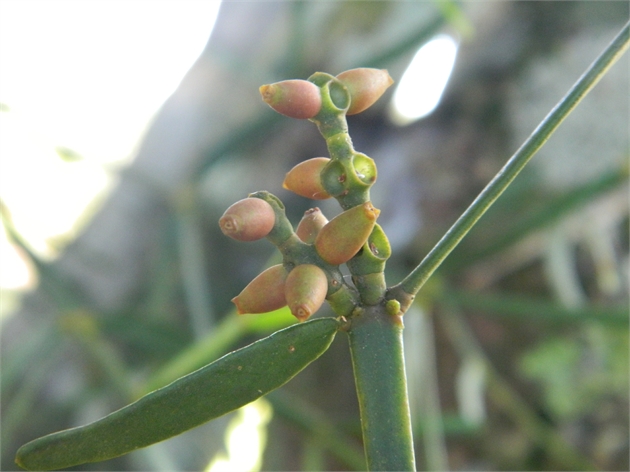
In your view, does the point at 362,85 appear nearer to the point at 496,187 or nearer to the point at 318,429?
the point at 496,187

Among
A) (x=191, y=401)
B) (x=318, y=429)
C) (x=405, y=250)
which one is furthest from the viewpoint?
(x=405, y=250)

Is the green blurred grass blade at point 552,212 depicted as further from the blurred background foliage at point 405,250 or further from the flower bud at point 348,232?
the flower bud at point 348,232

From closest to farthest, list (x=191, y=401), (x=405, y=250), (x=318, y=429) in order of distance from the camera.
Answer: (x=191, y=401), (x=318, y=429), (x=405, y=250)

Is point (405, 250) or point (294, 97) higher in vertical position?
point (405, 250)

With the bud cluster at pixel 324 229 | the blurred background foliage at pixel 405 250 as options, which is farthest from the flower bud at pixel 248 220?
the blurred background foliage at pixel 405 250

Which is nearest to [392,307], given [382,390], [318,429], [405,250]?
[382,390]

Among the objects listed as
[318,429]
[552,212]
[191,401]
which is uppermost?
[552,212]

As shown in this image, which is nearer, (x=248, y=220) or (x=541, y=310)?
(x=248, y=220)
